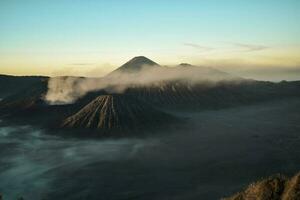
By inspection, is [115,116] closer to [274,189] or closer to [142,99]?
[142,99]

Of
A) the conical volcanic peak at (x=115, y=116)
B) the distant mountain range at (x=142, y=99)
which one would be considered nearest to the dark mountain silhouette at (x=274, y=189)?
the distant mountain range at (x=142, y=99)

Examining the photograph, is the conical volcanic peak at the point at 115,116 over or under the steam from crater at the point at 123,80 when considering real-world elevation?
under

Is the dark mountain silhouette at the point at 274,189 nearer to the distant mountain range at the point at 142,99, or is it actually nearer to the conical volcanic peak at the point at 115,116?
the distant mountain range at the point at 142,99

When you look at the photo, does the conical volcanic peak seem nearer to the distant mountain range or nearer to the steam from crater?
the distant mountain range

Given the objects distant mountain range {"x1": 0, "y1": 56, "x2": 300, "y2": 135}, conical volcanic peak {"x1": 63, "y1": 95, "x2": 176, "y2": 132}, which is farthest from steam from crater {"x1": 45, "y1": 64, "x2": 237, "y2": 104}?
conical volcanic peak {"x1": 63, "y1": 95, "x2": 176, "y2": 132}

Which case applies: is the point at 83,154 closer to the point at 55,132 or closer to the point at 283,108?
the point at 55,132

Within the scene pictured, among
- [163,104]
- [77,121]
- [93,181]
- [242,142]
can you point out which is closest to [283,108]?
[163,104]
